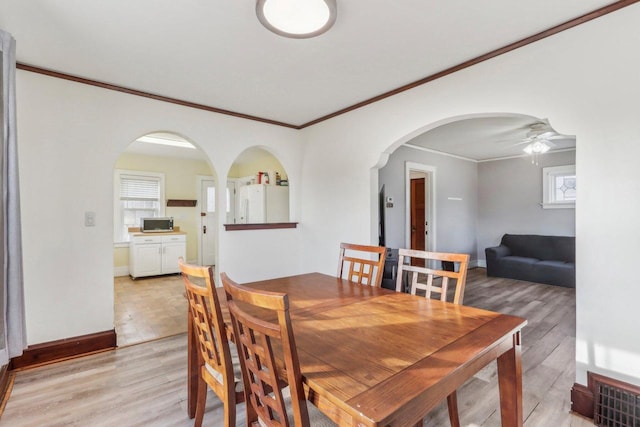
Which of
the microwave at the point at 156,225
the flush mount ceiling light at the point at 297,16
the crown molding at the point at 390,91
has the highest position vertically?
the crown molding at the point at 390,91

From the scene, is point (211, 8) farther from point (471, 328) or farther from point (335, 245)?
point (335, 245)

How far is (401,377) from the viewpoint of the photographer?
0.90 m

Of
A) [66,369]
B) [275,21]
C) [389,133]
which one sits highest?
[275,21]

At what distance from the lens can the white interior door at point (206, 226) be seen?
6.70 meters

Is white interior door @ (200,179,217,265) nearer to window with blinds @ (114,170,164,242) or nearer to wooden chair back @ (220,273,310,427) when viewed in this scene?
window with blinds @ (114,170,164,242)

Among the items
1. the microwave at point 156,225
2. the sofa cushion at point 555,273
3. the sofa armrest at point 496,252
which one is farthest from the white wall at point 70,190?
the sofa cushion at point 555,273

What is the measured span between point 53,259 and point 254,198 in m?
2.74

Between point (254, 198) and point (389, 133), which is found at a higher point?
point (389, 133)

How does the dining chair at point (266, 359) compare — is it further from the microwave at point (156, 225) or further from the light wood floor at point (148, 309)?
the microwave at point (156, 225)

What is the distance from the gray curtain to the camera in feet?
5.65

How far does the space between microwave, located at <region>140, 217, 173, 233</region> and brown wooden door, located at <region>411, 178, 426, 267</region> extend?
4.83 metres

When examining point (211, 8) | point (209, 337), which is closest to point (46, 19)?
point (211, 8)

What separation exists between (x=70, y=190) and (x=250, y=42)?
79.7 inches

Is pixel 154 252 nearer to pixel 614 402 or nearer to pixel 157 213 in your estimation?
pixel 157 213
